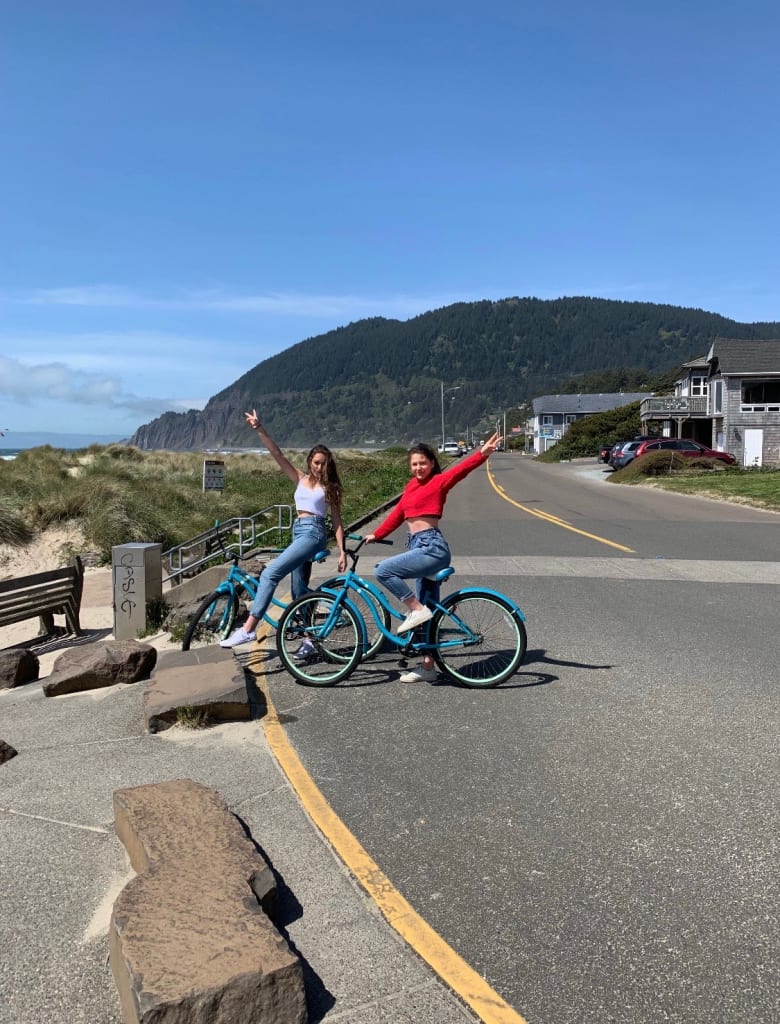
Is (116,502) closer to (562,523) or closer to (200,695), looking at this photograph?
(562,523)

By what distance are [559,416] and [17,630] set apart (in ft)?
401

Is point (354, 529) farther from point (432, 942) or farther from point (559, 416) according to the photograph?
point (559, 416)

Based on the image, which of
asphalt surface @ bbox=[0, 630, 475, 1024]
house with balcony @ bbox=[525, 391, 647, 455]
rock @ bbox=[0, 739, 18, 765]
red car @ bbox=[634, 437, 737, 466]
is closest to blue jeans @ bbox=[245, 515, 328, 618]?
asphalt surface @ bbox=[0, 630, 475, 1024]

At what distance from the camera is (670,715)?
Answer: 5789mm

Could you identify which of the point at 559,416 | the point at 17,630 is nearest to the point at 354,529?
the point at 17,630

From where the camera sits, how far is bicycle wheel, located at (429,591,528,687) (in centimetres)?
644

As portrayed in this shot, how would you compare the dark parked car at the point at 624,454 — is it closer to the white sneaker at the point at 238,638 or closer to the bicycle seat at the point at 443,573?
the white sneaker at the point at 238,638

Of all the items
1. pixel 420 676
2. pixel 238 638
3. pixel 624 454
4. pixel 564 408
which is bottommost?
pixel 420 676

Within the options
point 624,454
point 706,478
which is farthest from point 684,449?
point 706,478

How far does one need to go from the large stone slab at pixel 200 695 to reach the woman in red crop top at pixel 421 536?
1.25m

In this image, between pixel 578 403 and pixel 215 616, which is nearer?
pixel 215 616

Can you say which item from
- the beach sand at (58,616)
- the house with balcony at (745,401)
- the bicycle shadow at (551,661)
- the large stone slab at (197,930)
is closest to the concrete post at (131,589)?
the beach sand at (58,616)

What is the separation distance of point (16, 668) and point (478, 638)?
4.54m

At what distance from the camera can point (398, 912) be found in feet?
11.2
